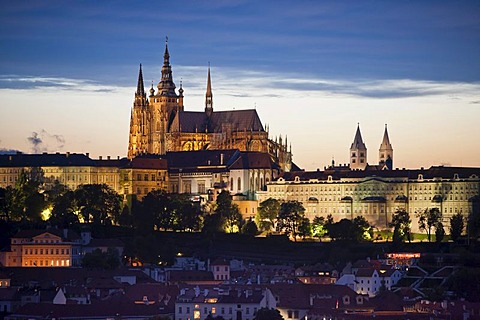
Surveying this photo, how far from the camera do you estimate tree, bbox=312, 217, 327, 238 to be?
15210cm

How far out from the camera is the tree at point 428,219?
493 ft

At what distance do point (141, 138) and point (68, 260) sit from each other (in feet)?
191

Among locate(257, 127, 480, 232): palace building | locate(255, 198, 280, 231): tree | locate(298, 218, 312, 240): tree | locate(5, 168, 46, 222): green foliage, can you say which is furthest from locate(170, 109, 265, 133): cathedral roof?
locate(298, 218, 312, 240): tree

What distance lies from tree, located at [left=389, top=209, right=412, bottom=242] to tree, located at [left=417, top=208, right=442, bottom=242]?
113 centimetres

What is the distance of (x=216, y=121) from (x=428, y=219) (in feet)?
139

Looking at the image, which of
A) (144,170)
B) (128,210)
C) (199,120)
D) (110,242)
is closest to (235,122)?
(199,120)

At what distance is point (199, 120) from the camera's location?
618ft

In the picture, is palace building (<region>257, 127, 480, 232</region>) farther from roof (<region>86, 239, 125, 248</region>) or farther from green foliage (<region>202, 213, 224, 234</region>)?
roof (<region>86, 239, 125, 248</region>)

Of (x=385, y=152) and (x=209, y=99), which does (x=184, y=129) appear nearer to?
(x=209, y=99)

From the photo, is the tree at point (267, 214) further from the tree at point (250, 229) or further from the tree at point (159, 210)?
the tree at point (159, 210)

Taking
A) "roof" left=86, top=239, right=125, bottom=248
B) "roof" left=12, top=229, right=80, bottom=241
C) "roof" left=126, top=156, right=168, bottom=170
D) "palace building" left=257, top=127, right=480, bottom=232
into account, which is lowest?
"roof" left=86, top=239, right=125, bottom=248

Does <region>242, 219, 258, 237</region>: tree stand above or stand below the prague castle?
below

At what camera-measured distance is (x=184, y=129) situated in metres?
187

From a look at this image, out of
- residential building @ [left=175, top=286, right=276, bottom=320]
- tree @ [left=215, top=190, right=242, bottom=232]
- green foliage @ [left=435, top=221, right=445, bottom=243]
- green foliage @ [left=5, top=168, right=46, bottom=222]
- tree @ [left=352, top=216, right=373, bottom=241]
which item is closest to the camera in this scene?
residential building @ [left=175, top=286, right=276, bottom=320]
